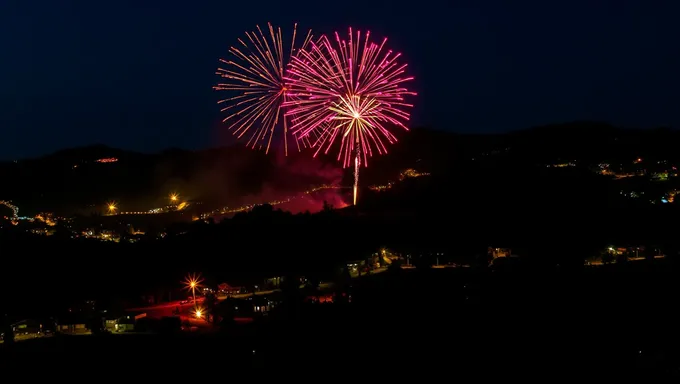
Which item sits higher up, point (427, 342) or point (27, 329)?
point (27, 329)

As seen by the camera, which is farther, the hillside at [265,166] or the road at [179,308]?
the hillside at [265,166]

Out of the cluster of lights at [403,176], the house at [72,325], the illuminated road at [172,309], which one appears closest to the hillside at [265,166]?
the cluster of lights at [403,176]

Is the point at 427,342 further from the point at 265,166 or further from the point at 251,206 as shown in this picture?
the point at 265,166

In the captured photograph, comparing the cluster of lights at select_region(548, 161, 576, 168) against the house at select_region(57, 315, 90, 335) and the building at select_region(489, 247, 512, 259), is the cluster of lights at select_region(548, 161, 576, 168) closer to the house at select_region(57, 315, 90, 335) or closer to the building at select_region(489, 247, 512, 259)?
the building at select_region(489, 247, 512, 259)

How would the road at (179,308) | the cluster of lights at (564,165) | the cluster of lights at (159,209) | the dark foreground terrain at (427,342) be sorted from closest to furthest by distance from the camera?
the dark foreground terrain at (427,342)
the road at (179,308)
the cluster of lights at (564,165)
the cluster of lights at (159,209)

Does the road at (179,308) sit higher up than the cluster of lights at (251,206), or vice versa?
the cluster of lights at (251,206)

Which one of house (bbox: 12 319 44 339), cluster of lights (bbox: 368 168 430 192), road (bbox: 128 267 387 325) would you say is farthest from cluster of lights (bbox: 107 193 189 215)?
house (bbox: 12 319 44 339)

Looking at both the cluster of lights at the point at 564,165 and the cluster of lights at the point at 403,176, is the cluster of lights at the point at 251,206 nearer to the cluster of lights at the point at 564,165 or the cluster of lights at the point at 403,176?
the cluster of lights at the point at 403,176

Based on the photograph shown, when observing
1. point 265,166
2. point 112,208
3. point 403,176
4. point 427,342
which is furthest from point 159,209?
point 427,342
